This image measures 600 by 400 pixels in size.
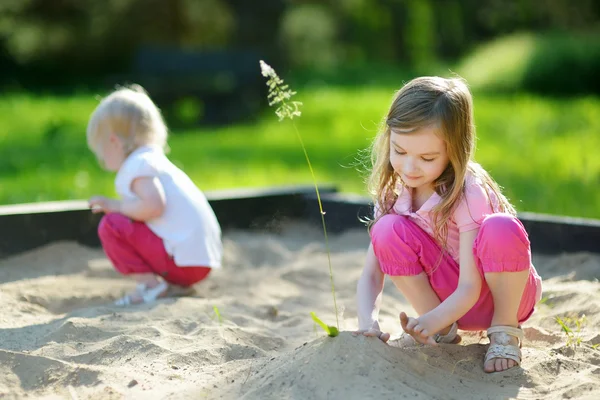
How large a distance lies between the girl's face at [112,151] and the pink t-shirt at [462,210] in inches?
55.2

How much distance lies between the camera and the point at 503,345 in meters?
2.53

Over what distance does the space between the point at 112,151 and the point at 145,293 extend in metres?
0.62

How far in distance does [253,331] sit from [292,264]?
1107 mm

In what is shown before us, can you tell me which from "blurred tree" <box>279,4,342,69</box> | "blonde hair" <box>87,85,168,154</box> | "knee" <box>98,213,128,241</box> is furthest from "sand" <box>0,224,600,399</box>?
"blurred tree" <box>279,4,342,69</box>

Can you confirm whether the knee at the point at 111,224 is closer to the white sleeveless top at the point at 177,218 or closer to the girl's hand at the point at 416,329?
the white sleeveless top at the point at 177,218

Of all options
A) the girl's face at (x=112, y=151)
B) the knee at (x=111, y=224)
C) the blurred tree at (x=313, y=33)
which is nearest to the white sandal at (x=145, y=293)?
the knee at (x=111, y=224)

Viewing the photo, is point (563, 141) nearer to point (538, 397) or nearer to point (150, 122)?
point (150, 122)

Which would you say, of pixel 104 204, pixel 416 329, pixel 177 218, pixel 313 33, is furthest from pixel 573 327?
pixel 313 33

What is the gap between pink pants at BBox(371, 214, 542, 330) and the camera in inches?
96.6

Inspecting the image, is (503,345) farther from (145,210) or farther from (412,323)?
(145,210)

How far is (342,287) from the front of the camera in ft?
12.2

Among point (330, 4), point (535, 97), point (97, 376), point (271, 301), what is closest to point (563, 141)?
point (535, 97)

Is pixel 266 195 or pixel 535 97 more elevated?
pixel 266 195

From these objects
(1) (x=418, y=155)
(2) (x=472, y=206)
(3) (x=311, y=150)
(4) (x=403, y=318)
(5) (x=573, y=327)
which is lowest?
(3) (x=311, y=150)
